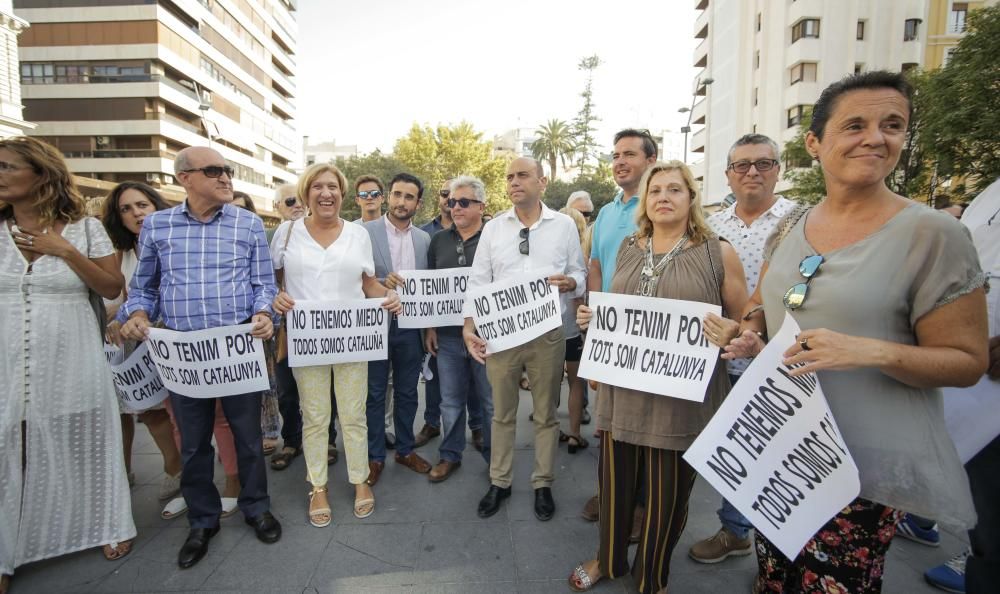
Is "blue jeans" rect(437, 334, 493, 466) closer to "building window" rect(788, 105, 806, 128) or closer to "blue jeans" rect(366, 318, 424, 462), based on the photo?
"blue jeans" rect(366, 318, 424, 462)

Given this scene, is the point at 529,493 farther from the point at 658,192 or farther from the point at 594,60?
the point at 594,60

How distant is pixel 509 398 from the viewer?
3.57m

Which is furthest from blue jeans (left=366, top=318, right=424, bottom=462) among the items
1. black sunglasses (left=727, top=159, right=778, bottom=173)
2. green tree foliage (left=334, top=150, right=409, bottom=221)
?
green tree foliage (left=334, top=150, right=409, bottom=221)

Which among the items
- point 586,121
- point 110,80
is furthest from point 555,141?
point 110,80

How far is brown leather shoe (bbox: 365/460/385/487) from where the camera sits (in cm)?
402

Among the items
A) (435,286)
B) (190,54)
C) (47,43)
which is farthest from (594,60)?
(435,286)

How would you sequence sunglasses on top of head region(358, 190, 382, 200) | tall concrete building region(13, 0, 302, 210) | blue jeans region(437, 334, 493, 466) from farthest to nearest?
tall concrete building region(13, 0, 302, 210), sunglasses on top of head region(358, 190, 382, 200), blue jeans region(437, 334, 493, 466)

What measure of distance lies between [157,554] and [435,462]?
2138 millimetres

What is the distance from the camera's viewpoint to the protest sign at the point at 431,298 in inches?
162

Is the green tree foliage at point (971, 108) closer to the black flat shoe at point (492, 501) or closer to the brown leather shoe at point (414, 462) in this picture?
the black flat shoe at point (492, 501)

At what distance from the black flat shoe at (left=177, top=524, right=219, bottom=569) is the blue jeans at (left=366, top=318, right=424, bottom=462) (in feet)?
4.44

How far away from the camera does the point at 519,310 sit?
3379 millimetres

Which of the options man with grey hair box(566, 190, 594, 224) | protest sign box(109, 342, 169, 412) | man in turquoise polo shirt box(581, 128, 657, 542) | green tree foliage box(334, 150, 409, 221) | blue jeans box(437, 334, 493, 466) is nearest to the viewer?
protest sign box(109, 342, 169, 412)

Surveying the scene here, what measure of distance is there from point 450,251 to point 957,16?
3992cm
